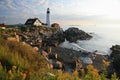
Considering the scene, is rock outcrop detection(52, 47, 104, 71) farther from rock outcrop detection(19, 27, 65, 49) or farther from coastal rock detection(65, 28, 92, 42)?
coastal rock detection(65, 28, 92, 42)

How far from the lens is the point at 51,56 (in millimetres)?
33812

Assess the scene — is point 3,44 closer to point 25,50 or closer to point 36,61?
point 25,50

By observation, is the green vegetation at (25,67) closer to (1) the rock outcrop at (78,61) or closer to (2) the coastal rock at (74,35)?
(1) the rock outcrop at (78,61)

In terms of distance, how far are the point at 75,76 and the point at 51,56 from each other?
2629 centimetres

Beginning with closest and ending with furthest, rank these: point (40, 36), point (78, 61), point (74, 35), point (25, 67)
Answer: point (25, 67) → point (78, 61) → point (40, 36) → point (74, 35)

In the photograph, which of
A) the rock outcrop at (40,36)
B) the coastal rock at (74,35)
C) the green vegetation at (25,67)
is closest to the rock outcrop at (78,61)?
the green vegetation at (25,67)

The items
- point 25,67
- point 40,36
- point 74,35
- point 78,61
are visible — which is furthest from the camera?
point 74,35

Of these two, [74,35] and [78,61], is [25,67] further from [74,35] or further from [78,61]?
[74,35]

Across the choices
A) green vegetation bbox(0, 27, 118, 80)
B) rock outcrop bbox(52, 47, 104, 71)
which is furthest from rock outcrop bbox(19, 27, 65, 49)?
green vegetation bbox(0, 27, 118, 80)

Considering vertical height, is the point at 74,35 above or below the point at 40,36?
below

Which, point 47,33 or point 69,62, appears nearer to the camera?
point 69,62

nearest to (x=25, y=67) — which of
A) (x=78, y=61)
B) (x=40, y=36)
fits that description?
(x=78, y=61)

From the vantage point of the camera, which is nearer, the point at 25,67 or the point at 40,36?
the point at 25,67

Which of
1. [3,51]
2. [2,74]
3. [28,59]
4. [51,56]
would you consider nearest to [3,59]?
[3,51]
